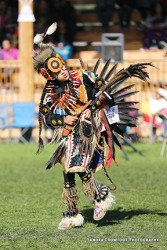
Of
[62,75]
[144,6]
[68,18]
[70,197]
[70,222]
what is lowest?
[70,222]

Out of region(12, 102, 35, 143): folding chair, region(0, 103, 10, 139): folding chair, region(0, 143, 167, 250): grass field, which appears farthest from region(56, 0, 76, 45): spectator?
region(0, 143, 167, 250): grass field

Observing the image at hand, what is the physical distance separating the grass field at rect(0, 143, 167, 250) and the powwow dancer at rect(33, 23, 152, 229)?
1.21ft

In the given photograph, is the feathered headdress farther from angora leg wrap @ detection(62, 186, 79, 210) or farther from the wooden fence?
the wooden fence

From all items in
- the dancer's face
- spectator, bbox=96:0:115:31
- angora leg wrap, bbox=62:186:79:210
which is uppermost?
spectator, bbox=96:0:115:31

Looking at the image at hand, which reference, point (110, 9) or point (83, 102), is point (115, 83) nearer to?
point (83, 102)

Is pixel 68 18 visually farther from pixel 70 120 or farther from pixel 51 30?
pixel 70 120

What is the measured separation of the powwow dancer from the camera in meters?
8.89

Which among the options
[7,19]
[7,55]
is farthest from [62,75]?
[7,19]

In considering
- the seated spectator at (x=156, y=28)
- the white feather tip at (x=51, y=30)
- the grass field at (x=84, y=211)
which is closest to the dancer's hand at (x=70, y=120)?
the white feather tip at (x=51, y=30)

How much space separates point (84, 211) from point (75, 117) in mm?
1764

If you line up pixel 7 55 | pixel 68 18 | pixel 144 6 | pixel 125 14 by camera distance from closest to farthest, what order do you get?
pixel 7 55
pixel 68 18
pixel 125 14
pixel 144 6

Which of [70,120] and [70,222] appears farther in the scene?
[70,222]

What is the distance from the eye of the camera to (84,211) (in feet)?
33.7

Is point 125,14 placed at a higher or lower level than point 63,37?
higher
